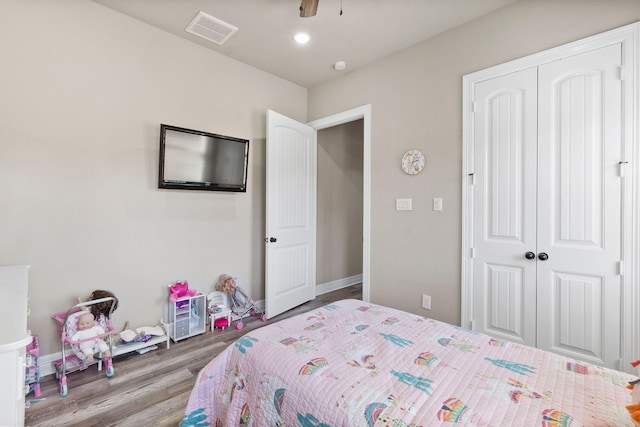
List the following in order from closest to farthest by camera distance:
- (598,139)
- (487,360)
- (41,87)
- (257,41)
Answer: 1. (487,360)
2. (598,139)
3. (41,87)
4. (257,41)

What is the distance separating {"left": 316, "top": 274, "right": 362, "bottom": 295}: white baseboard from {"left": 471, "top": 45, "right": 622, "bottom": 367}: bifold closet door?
2.24 m

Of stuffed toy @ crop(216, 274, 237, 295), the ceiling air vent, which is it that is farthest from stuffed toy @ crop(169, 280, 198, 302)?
the ceiling air vent

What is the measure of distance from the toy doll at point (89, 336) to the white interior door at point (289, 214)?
148 centimetres

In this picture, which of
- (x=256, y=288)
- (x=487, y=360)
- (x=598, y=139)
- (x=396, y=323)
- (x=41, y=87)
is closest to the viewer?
(x=487, y=360)

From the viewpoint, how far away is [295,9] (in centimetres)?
240

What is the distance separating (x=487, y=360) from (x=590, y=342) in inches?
54.4

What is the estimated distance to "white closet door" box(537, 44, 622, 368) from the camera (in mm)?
1925

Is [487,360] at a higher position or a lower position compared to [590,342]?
higher

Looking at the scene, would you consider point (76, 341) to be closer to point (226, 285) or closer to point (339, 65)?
point (226, 285)

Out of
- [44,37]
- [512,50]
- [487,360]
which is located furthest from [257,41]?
[487,360]

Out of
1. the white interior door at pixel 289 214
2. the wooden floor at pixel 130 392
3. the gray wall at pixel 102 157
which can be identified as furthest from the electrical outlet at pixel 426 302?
the gray wall at pixel 102 157

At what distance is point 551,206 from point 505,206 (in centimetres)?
29

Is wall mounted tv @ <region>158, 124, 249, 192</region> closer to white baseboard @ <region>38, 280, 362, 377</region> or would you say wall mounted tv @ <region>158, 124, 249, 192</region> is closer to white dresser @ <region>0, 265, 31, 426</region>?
white baseboard @ <region>38, 280, 362, 377</region>

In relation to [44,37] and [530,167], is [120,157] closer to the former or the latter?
[44,37]
